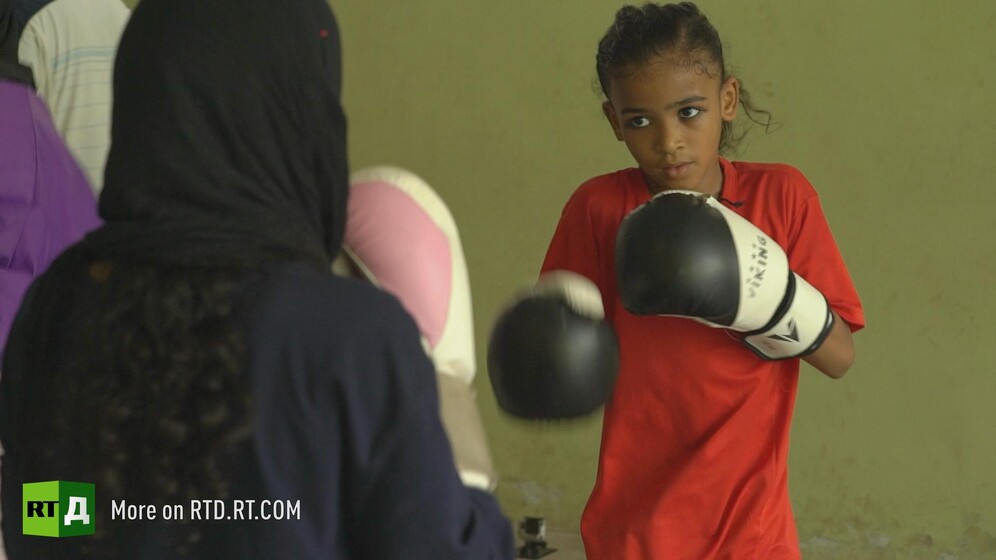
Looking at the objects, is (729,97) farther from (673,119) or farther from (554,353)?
(554,353)

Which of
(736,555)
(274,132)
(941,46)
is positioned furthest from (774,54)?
(274,132)

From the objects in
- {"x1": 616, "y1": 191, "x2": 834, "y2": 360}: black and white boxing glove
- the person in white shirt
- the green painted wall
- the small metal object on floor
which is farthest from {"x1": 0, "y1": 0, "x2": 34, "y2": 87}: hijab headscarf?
the small metal object on floor

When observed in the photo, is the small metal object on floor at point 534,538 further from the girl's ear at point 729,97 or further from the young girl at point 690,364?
the girl's ear at point 729,97

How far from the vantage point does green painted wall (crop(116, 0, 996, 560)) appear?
3.01 meters

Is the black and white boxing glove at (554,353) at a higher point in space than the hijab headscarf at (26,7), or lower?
lower

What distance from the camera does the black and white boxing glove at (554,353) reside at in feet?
4.25

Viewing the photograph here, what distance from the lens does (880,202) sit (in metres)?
3.10

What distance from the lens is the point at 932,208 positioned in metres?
3.05

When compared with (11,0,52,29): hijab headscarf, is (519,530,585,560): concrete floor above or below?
below

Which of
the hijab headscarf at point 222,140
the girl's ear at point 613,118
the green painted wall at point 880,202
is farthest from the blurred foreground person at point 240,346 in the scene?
the green painted wall at point 880,202

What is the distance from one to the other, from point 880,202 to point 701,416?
1545 millimetres

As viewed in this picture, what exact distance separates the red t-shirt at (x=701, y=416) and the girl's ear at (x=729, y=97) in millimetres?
97

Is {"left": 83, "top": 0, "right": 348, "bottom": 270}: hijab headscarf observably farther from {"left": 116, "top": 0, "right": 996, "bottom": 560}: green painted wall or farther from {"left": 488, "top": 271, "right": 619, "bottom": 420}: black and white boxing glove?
{"left": 116, "top": 0, "right": 996, "bottom": 560}: green painted wall

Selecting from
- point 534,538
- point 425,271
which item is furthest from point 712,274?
point 534,538
